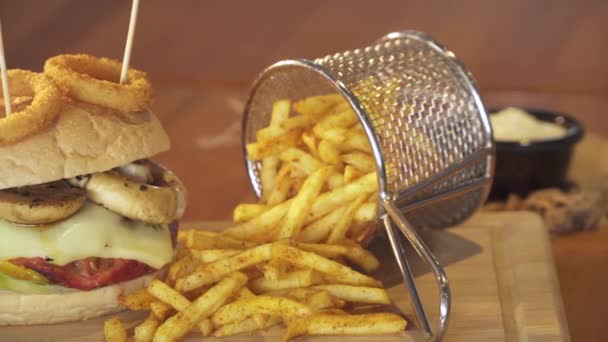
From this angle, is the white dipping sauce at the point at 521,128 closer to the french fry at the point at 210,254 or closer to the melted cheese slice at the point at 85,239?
the french fry at the point at 210,254

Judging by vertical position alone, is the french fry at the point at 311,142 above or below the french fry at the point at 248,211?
above

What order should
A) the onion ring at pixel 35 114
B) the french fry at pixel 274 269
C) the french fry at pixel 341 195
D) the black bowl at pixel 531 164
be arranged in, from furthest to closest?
the black bowl at pixel 531 164
the french fry at pixel 341 195
the french fry at pixel 274 269
the onion ring at pixel 35 114

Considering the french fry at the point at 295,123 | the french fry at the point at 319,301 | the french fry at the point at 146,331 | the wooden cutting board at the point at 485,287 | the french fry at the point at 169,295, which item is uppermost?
the french fry at the point at 295,123

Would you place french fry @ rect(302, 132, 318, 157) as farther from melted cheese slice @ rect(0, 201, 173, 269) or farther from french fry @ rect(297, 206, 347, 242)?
melted cheese slice @ rect(0, 201, 173, 269)

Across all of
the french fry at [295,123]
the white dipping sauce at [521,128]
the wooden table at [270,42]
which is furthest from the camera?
the wooden table at [270,42]

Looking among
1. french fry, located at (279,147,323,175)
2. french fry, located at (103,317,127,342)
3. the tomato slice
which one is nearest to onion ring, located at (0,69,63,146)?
the tomato slice

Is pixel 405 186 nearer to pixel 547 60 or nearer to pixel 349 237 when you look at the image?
pixel 349 237

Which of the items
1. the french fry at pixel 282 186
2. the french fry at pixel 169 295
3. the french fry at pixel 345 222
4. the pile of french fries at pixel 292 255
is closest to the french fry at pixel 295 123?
the pile of french fries at pixel 292 255
